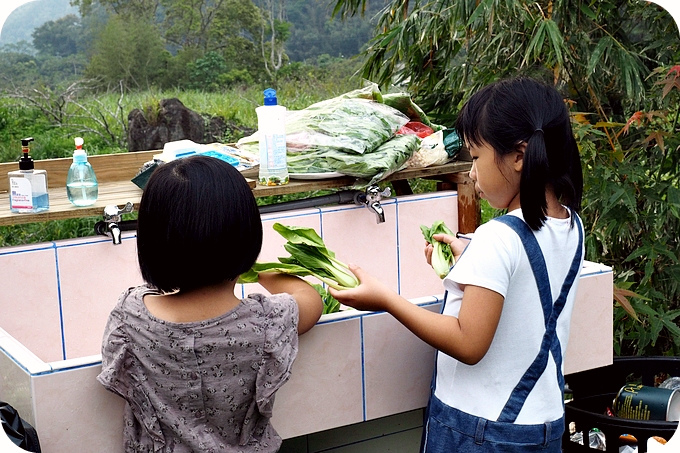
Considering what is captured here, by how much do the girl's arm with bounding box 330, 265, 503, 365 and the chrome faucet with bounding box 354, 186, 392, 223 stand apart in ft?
3.29

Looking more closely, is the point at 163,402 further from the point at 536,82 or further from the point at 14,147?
the point at 14,147

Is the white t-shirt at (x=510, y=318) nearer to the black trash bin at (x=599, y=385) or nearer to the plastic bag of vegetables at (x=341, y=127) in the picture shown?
the black trash bin at (x=599, y=385)

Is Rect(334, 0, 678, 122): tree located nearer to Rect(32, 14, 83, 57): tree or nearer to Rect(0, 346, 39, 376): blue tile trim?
Rect(0, 346, 39, 376): blue tile trim

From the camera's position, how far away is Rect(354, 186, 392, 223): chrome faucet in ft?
8.62

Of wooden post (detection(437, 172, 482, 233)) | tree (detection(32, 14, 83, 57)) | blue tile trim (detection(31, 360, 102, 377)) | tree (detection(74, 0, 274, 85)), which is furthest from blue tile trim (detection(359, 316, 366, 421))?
tree (detection(32, 14, 83, 57))

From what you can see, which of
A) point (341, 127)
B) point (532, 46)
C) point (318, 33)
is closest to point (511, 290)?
point (341, 127)

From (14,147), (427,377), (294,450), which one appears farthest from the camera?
(14,147)

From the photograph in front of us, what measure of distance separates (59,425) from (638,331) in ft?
7.56

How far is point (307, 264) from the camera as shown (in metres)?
1.81

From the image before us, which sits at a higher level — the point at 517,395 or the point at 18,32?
the point at 18,32

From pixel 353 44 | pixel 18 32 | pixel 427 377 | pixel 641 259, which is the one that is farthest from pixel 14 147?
pixel 427 377

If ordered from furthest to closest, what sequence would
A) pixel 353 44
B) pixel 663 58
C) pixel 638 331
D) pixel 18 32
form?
pixel 353 44, pixel 18 32, pixel 663 58, pixel 638 331

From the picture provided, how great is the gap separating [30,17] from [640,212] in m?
6.11

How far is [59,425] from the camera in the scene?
1496mm
